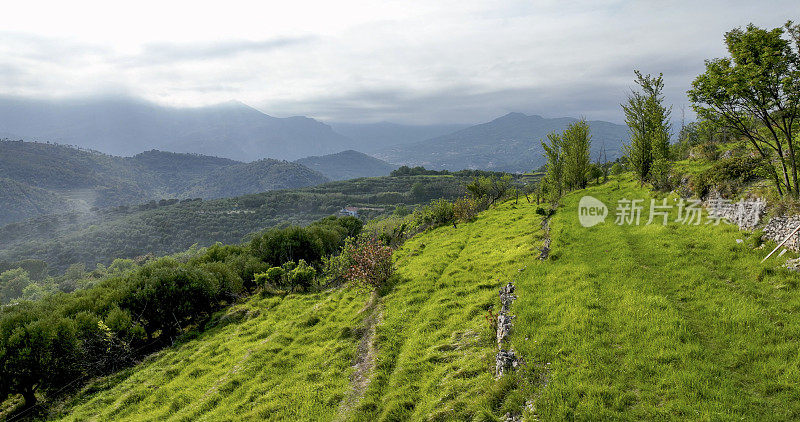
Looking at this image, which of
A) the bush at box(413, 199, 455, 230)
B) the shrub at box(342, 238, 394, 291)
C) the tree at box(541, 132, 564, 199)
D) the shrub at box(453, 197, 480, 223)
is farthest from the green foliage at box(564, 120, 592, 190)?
the shrub at box(342, 238, 394, 291)

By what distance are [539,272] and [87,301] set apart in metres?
40.5

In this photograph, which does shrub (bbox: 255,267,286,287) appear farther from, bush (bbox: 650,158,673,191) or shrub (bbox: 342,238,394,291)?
bush (bbox: 650,158,673,191)

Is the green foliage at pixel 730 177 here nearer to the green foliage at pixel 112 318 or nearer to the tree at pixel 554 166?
the tree at pixel 554 166

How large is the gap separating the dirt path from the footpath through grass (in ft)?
21.0

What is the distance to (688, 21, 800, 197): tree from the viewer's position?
1853 cm

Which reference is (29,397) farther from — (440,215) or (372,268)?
(440,215)

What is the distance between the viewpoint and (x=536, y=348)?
37.2 feet

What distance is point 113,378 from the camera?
2373cm

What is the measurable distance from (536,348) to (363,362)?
310 inches

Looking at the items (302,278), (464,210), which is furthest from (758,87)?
(302,278)

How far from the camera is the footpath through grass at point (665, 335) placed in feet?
27.7

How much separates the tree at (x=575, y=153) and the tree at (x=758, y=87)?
32.1 meters

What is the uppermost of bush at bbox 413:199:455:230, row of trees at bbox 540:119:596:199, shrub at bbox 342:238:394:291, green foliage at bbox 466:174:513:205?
row of trees at bbox 540:119:596:199

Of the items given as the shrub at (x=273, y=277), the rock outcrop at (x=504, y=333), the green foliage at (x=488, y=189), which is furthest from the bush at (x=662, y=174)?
the shrub at (x=273, y=277)
